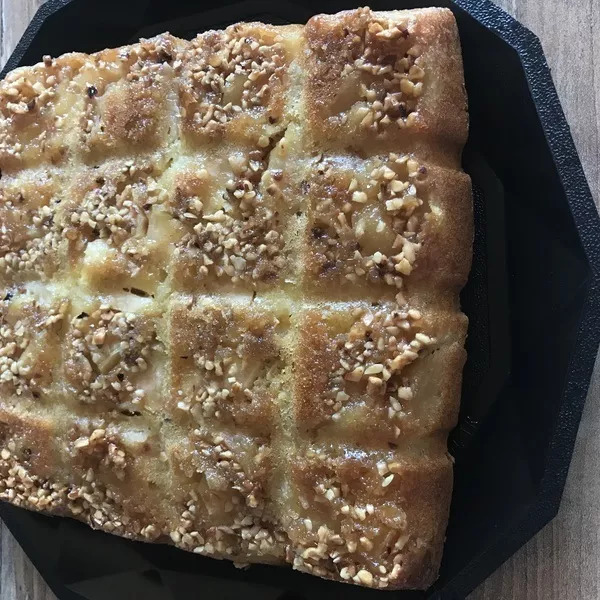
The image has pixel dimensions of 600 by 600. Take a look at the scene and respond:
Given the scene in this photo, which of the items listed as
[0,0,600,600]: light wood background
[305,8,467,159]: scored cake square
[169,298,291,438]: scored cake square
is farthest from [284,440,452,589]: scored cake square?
[305,8,467,159]: scored cake square

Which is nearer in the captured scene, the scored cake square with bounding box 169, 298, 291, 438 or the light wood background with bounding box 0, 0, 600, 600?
the scored cake square with bounding box 169, 298, 291, 438

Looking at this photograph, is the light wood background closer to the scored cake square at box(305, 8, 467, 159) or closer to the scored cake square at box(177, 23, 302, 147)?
the scored cake square at box(305, 8, 467, 159)

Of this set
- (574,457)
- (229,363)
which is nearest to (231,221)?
(229,363)

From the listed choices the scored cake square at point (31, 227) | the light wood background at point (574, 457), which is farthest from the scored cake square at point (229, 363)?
the light wood background at point (574, 457)

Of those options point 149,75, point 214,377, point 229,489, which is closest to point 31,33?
point 149,75

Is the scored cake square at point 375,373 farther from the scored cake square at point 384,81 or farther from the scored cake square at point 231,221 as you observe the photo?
the scored cake square at point 384,81

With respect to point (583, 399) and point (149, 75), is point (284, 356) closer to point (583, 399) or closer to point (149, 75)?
point (583, 399)
